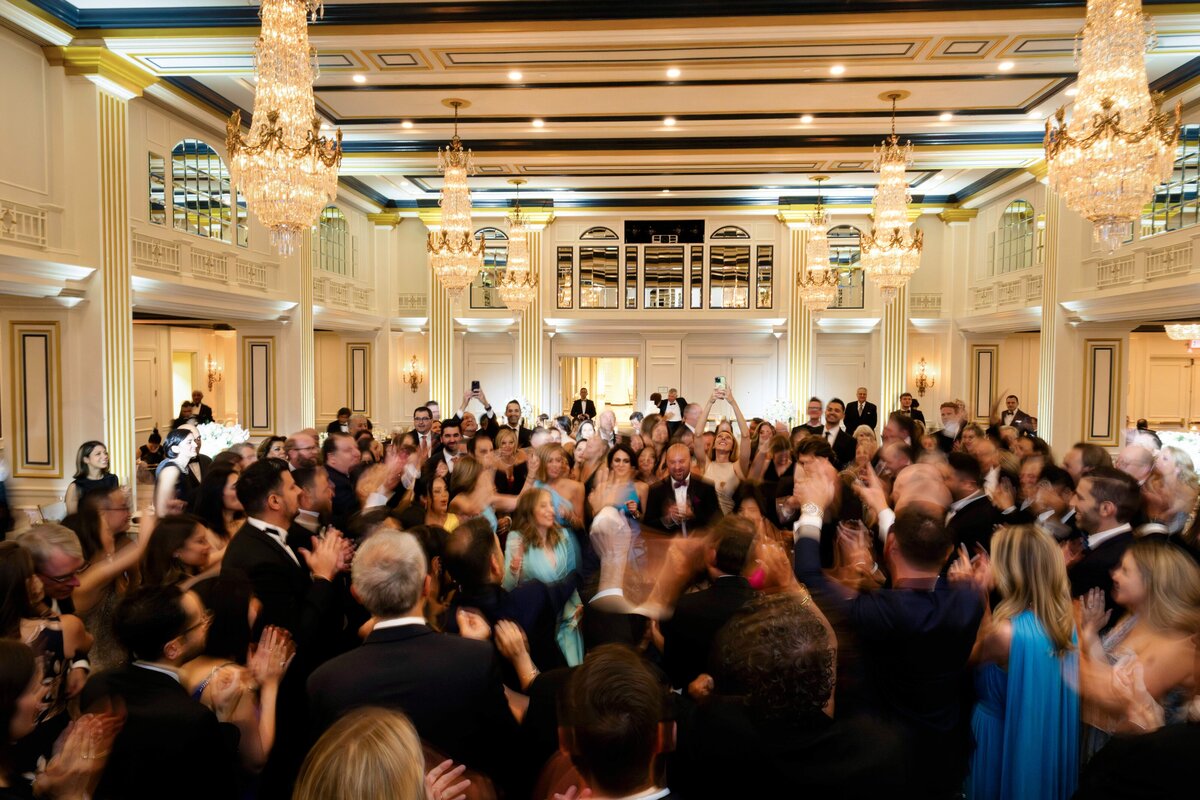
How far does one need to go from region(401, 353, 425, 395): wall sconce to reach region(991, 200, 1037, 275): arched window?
40.3 ft

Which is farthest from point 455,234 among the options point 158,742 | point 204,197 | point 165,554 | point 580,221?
point 158,742

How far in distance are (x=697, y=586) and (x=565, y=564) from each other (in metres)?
0.70

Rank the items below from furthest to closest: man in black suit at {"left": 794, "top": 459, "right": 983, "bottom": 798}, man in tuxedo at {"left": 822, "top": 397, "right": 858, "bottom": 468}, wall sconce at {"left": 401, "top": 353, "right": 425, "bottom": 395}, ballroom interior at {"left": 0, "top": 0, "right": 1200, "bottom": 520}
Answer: wall sconce at {"left": 401, "top": 353, "right": 425, "bottom": 395} < man in tuxedo at {"left": 822, "top": 397, "right": 858, "bottom": 468} < ballroom interior at {"left": 0, "top": 0, "right": 1200, "bottom": 520} < man in black suit at {"left": 794, "top": 459, "right": 983, "bottom": 798}

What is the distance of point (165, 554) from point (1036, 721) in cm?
324

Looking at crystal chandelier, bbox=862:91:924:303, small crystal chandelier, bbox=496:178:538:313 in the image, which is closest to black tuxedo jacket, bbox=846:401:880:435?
crystal chandelier, bbox=862:91:924:303

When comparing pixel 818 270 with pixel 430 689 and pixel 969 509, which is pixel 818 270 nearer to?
pixel 969 509

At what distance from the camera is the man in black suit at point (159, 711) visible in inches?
75.4

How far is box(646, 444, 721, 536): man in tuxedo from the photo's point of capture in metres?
5.30

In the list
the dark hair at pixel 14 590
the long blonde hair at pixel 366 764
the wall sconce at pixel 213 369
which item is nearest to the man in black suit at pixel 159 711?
the dark hair at pixel 14 590

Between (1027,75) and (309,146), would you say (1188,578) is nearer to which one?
(309,146)

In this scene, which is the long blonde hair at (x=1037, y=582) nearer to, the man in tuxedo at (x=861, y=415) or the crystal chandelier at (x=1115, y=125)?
the crystal chandelier at (x=1115, y=125)

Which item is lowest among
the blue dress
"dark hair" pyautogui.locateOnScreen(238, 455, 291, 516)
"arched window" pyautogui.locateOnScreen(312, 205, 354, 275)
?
the blue dress

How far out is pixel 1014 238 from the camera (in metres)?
14.5

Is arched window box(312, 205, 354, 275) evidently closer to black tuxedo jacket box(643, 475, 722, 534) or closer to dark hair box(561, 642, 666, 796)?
black tuxedo jacket box(643, 475, 722, 534)
